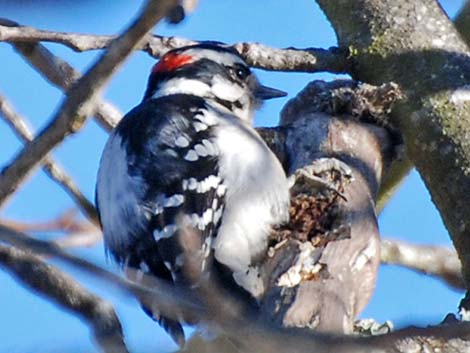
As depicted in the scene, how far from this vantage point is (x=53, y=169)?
2.97m

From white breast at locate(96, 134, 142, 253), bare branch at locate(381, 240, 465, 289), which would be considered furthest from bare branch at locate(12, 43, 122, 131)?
bare branch at locate(381, 240, 465, 289)

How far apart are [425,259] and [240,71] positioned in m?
0.98

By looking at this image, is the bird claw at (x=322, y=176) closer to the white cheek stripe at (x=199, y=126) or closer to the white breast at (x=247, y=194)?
the white breast at (x=247, y=194)

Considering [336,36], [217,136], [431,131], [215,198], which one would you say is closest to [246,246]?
[215,198]

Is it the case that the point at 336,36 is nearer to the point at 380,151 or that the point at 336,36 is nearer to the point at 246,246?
the point at 380,151

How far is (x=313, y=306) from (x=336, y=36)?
1.54m

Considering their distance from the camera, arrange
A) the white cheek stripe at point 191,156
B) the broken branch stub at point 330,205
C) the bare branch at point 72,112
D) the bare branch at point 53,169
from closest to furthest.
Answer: the bare branch at point 72,112 < the broken branch stub at point 330,205 < the bare branch at point 53,169 < the white cheek stripe at point 191,156

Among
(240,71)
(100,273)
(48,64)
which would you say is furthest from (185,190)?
(100,273)

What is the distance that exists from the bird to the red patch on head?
23 cm

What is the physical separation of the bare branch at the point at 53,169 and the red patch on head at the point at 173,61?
0.83 metres

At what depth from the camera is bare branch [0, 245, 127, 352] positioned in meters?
1.66

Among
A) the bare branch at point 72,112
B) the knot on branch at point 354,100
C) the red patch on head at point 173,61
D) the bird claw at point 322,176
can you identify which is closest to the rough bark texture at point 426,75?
the knot on branch at point 354,100

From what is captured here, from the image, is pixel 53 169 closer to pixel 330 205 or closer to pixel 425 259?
pixel 330 205

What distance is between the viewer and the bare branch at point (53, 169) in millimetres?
2842
